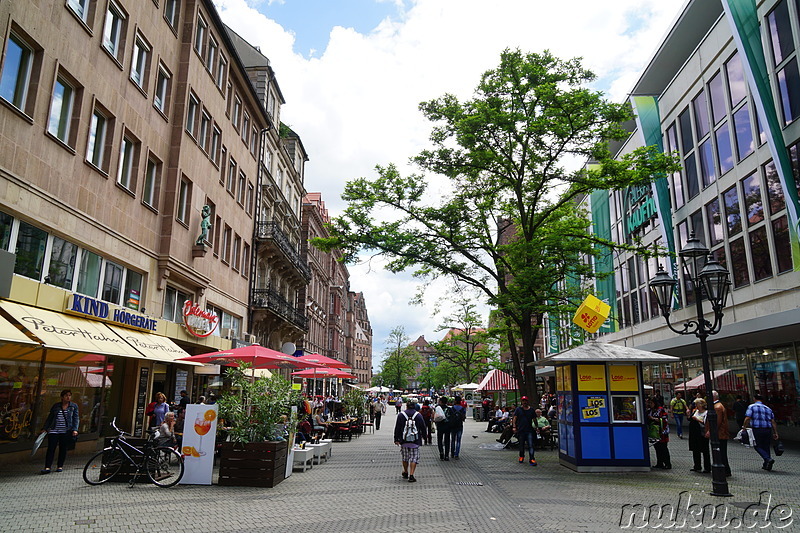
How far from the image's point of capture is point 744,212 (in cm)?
2209

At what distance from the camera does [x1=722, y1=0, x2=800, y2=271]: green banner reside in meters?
18.7

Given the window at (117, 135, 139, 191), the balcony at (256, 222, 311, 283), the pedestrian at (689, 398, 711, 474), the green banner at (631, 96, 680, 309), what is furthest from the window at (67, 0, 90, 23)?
the green banner at (631, 96, 680, 309)

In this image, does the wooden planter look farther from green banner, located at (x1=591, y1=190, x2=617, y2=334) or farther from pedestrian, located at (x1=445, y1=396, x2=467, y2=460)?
green banner, located at (x1=591, y1=190, x2=617, y2=334)

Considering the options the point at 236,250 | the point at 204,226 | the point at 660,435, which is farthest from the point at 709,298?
the point at 236,250

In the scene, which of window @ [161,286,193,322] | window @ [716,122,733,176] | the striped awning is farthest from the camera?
the striped awning

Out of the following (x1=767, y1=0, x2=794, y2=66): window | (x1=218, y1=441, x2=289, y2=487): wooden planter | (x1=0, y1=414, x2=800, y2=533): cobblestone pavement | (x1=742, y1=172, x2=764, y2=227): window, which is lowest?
(x1=0, y1=414, x2=800, y2=533): cobblestone pavement

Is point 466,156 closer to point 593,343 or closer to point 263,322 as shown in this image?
point 593,343

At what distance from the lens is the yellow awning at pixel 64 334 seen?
11305 millimetres

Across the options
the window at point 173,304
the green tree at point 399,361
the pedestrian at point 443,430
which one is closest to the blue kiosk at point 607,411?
the pedestrian at point 443,430

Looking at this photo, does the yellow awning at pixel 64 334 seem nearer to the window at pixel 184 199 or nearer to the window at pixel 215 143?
the window at pixel 184 199

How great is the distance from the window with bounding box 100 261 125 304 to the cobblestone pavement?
4592 millimetres

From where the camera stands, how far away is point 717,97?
2425cm

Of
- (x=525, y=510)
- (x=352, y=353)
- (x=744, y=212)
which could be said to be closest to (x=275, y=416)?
(x=525, y=510)

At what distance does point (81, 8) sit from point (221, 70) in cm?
1133
